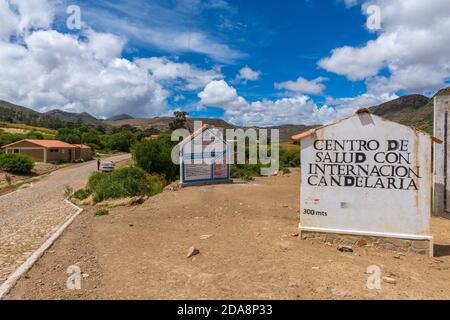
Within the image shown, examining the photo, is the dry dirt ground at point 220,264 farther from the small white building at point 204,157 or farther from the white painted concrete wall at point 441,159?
the small white building at point 204,157

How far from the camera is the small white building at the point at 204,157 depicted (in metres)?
17.8

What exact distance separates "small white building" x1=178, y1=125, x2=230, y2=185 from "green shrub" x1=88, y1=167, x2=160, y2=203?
6.27ft

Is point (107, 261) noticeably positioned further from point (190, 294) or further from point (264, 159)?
point (264, 159)

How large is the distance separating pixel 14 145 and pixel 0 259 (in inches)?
1749

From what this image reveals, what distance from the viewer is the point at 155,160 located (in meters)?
23.5

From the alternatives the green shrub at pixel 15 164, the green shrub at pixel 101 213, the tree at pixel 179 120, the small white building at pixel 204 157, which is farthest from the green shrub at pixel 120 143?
the green shrub at pixel 101 213

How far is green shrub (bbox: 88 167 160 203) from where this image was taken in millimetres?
15133

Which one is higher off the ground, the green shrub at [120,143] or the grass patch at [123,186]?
the green shrub at [120,143]

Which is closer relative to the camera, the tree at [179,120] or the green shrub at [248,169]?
the green shrub at [248,169]

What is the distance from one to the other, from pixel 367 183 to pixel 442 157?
5.26m

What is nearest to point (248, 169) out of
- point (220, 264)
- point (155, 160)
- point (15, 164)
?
point (155, 160)

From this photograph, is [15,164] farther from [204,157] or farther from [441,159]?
[441,159]

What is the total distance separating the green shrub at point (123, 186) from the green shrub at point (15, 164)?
61.4 ft

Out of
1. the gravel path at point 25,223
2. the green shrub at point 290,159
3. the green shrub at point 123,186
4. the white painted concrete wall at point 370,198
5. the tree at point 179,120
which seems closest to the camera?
the white painted concrete wall at point 370,198
